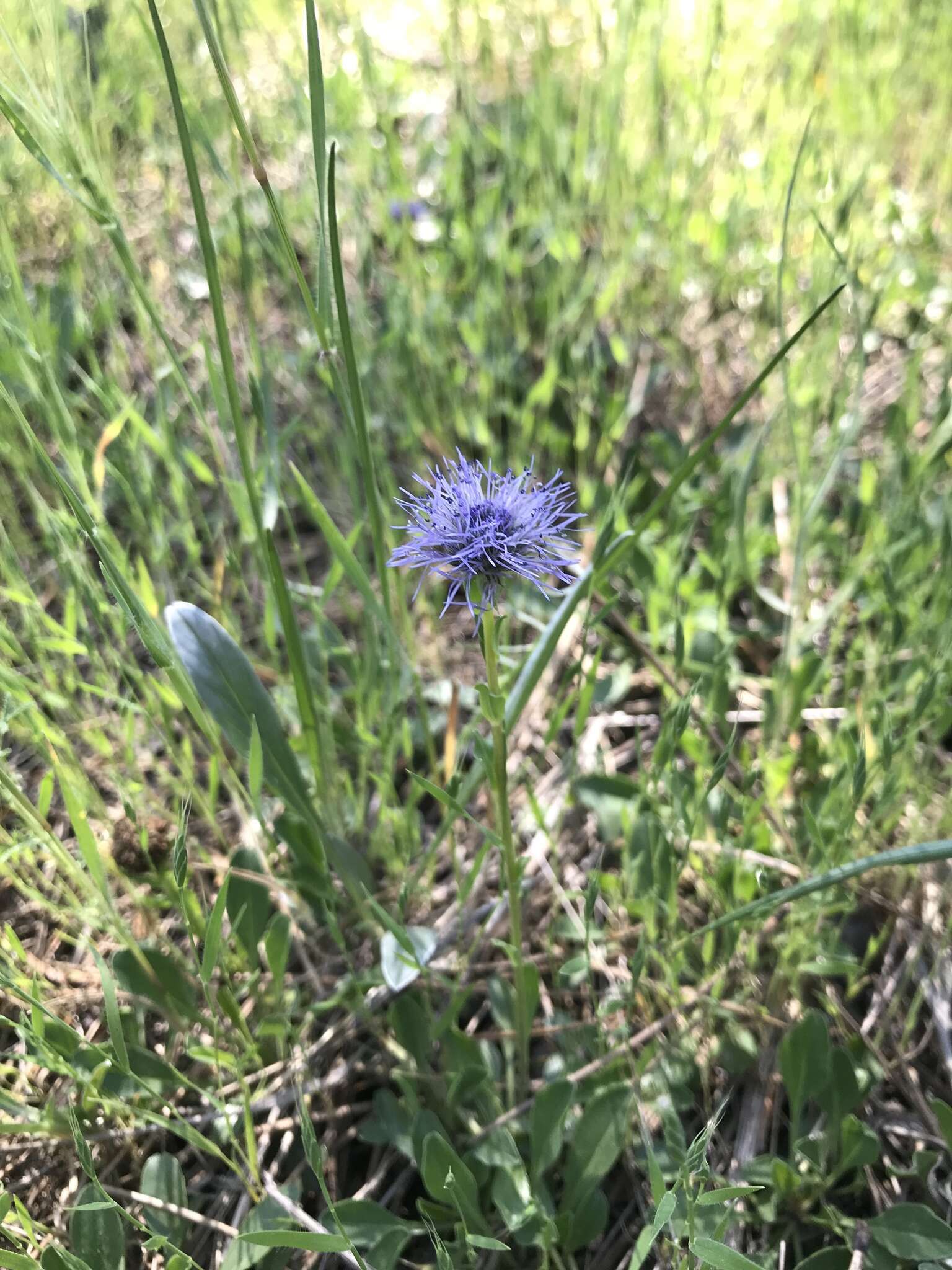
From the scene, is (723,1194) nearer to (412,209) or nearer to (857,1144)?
(857,1144)

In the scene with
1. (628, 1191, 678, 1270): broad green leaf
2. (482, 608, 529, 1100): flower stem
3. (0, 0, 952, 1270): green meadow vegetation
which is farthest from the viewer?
(0, 0, 952, 1270): green meadow vegetation

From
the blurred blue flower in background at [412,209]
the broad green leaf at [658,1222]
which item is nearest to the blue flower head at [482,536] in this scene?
the broad green leaf at [658,1222]

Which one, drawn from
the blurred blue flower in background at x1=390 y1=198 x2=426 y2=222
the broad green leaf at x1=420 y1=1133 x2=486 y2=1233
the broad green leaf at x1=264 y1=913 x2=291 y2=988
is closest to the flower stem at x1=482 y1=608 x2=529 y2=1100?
the broad green leaf at x1=420 y1=1133 x2=486 y2=1233

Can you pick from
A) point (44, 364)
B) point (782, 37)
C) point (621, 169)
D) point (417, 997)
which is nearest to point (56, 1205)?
point (417, 997)

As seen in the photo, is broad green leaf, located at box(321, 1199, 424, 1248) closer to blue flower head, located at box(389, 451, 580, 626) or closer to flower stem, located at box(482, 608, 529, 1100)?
flower stem, located at box(482, 608, 529, 1100)

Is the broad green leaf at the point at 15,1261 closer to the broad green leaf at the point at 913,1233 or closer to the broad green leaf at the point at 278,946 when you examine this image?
the broad green leaf at the point at 278,946

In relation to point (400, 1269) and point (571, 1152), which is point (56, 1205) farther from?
point (571, 1152)
